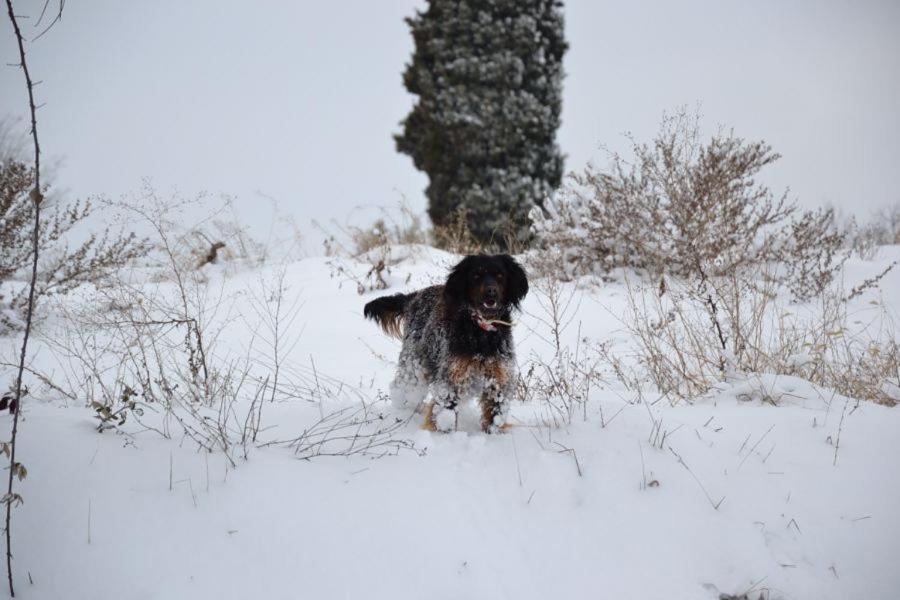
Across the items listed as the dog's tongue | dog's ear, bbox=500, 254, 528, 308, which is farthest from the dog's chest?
dog's ear, bbox=500, 254, 528, 308

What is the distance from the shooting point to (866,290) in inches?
234

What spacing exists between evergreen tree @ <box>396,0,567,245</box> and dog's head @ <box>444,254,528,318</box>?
964 centimetres

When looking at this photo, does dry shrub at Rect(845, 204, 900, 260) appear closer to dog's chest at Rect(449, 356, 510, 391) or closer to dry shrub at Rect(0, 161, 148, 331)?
dog's chest at Rect(449, 356, 510, 391)

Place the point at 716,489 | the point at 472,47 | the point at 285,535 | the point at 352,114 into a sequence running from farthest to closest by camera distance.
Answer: the point at 352,114, the point at 472,47, the point at 716,489, the point at 285,535

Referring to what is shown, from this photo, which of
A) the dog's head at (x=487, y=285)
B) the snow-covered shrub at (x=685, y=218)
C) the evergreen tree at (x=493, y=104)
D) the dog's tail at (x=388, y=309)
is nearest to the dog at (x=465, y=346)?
the dog's head at (x=487, y=285)

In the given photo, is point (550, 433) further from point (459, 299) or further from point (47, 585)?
point (47, 585)

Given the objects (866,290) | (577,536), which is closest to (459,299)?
(577,536)

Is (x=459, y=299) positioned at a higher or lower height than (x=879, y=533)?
higher

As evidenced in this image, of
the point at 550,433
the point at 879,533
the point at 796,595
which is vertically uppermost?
the point at 550,433

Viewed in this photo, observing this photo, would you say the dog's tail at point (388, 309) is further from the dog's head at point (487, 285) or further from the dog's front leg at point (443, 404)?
the dog's front leg at point (443, 404)

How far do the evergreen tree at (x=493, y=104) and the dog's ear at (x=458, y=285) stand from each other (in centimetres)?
984

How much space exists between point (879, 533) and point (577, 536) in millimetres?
1159

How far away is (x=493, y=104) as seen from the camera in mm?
13086

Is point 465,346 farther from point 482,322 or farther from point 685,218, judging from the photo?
point 685,218
